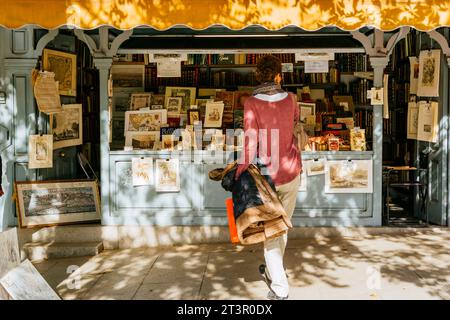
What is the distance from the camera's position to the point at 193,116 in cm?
811

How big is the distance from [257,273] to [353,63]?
5150mm

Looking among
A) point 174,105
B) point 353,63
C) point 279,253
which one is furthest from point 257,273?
point 353,63

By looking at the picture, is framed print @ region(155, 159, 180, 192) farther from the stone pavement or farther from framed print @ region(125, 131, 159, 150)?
the stone pavement

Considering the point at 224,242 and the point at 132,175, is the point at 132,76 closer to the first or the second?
the point at 132,175

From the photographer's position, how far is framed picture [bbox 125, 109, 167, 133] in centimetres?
785

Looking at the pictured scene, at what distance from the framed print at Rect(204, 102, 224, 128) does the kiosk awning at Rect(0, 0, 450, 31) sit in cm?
240

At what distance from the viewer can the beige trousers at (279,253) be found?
5043 millimetres

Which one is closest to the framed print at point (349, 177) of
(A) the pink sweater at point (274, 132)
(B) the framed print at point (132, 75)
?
(A) the pink sweater at point (274, 132)

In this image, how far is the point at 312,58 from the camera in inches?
309

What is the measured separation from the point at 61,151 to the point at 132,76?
8.54ft

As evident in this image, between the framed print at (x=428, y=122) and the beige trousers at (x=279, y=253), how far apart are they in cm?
338

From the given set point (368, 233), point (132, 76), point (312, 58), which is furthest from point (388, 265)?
point (132, 76)

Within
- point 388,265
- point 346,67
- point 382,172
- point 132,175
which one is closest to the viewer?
point 388,265

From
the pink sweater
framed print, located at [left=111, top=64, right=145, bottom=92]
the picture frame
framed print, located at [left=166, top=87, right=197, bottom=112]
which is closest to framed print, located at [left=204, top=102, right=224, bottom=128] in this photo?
the picture frame
